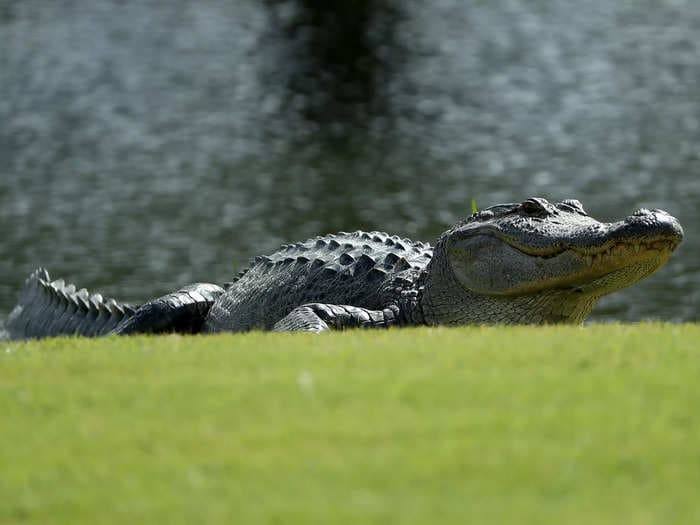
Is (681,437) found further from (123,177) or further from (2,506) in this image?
(123,177)

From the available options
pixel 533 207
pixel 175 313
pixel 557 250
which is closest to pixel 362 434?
pixel 557 250

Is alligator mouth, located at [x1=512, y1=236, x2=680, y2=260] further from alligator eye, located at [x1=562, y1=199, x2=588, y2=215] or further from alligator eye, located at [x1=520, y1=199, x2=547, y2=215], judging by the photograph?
alligator eye, located at [x1=562, y1=199, x2=588, y2=215]

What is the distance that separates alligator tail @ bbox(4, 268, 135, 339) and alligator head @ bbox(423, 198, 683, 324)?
2962mm

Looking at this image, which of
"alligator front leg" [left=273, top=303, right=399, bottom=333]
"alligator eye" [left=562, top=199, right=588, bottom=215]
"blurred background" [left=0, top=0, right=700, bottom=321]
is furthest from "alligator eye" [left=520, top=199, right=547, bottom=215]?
"blurred background" [left=0, top=0, right=700, bottom=321]

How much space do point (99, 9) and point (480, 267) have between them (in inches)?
976

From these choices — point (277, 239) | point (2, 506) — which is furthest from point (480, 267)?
point (277, 239)

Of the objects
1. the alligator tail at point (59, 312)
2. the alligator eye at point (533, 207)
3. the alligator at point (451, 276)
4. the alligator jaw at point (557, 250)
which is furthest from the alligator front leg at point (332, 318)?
the alligator tail at point (59, 312)

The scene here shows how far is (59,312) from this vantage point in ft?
32.8

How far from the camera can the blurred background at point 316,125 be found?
1645 cm

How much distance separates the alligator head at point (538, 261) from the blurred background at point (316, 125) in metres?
5.84

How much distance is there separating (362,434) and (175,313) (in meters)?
5.50

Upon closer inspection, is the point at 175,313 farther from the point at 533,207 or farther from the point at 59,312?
the point at 533,207

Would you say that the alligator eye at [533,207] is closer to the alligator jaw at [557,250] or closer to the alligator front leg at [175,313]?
the alligator jaw at [557,250]

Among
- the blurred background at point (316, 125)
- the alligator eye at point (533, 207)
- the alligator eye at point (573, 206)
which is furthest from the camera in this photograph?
the blurred background at point (316, 125)
